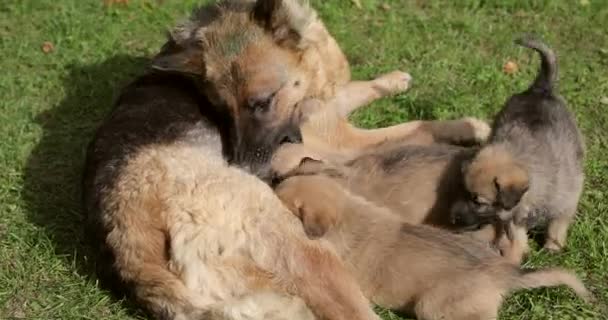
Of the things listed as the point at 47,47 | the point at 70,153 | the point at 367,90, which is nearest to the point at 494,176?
the point at 367,90

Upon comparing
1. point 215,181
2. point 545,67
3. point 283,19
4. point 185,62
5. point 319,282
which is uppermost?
point 283,19

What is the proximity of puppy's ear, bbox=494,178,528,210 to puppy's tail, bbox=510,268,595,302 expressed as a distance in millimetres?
437

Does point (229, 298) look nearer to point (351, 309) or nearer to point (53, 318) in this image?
point (351, 309)

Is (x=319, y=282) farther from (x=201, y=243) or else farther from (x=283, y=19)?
(x=283, y=19)

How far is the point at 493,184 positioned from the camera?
185 inches

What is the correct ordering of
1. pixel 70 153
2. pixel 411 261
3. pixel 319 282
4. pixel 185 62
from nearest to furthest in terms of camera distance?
pixel 319 282 < pixel 411 261 < pixel 185 62 < pixel 70 153

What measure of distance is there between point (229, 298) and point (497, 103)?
330 cm

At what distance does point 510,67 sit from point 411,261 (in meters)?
3.11

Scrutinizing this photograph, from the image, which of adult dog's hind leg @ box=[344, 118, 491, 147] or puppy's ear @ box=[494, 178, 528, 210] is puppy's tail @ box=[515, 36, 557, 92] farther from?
puppy's ear @ box=[494, 178, 528, 210]

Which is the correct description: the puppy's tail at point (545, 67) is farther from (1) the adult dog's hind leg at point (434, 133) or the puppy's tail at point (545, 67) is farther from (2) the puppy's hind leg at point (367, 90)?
(2) the puppy's hind leg at point (367, 90)

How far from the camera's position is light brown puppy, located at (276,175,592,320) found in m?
4.32

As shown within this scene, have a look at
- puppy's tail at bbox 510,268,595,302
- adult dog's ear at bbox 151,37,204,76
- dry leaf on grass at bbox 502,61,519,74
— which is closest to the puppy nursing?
puppy's tail at bbox 510,268,595,302

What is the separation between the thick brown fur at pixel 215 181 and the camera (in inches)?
169

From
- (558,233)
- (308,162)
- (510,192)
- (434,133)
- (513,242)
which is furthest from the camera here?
(434,133)
